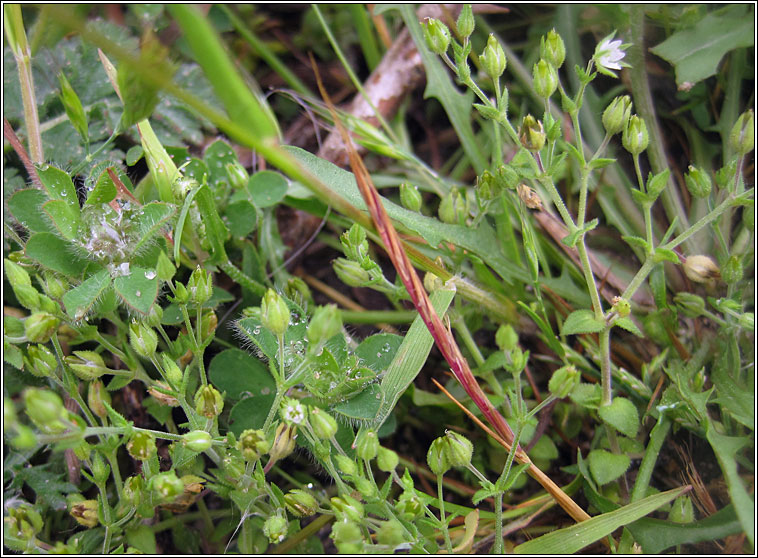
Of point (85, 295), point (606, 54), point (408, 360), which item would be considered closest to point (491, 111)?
point (606, 54)

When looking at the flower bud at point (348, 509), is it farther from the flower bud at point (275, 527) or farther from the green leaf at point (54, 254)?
the green leaf at point (54, 254)

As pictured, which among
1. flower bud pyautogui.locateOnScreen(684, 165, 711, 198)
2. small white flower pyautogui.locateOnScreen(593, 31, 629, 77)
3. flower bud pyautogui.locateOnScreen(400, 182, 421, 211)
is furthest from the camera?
flower bud pyautogui.locateOnScreen(400, 182, 421, 211)

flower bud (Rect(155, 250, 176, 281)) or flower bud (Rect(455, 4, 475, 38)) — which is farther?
flower bud (Rect(455, 4, 475, 38))

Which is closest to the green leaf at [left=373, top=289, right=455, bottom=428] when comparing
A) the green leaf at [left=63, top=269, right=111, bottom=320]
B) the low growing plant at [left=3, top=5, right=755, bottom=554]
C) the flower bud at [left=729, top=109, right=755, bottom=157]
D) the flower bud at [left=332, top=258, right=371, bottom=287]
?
the low growing plant at [left=3, top=5, right=755, bottom=554]

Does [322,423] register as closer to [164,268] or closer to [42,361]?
[164,268]

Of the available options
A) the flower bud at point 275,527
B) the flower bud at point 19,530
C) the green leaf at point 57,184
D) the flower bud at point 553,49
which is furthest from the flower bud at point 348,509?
the flower bud at point 553,49

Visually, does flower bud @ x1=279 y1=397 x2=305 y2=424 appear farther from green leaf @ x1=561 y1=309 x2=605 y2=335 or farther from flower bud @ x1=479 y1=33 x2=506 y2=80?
flower bud @ x1=479 y1=33 x2=506 y2=80

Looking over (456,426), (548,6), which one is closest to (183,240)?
(456,426)
